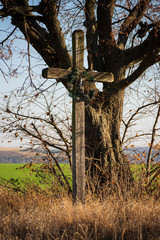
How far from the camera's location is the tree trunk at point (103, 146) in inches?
238

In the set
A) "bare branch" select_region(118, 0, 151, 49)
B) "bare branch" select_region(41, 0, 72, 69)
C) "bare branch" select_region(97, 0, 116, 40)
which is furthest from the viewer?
"bare branch" select_region(97, 0, 116, 40)

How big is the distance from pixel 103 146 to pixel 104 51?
2434 mm

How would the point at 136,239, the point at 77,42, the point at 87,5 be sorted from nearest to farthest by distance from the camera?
1. the point at 136,239
2. the point at 77,42
3. the point at 87,5

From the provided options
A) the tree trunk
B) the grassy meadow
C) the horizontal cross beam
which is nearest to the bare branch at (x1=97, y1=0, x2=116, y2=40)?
the tree trunk

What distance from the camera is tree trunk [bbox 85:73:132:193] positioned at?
604 cm

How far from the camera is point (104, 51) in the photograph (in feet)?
22.5

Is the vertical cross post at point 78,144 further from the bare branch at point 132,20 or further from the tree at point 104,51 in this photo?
the bare branch at point 132,20

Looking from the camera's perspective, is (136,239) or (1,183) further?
(1,183)

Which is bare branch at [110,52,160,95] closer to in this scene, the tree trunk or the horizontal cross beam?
the tree trunk

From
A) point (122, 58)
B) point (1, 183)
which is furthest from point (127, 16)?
point (1, 183)

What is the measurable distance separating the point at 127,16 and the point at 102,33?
0.77 metres

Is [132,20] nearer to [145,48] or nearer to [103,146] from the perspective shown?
[145,48]

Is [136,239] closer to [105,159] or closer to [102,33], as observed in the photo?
[105,159]

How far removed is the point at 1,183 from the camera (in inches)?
275
